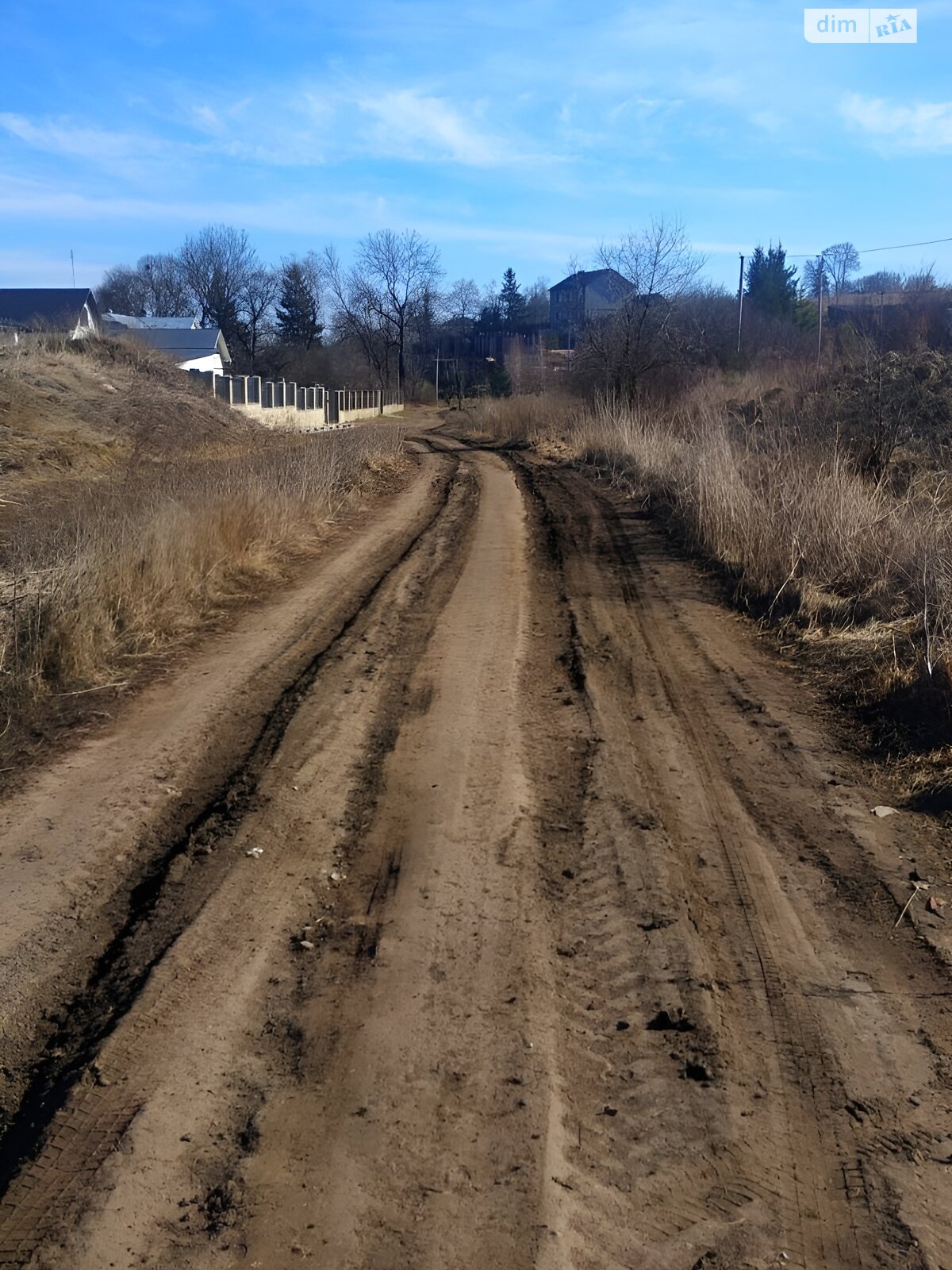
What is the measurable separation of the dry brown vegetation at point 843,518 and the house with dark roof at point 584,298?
481 inches

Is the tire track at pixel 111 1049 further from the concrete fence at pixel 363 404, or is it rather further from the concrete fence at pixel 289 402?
the concrete fence at pixel 363 404

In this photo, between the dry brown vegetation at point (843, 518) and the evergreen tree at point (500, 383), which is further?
the evergreen tree at point (500, 383)

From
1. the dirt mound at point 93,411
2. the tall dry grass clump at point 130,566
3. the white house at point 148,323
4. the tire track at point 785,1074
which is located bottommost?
the tire track at point 785,1074

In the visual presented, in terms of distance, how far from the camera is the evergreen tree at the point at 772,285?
219 ft

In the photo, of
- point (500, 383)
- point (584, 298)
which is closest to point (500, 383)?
point (500, 383)

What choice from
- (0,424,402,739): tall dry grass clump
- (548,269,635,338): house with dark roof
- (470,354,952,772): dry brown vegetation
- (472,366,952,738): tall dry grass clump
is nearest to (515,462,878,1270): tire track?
(470,354,952,772): dry brown vegetation

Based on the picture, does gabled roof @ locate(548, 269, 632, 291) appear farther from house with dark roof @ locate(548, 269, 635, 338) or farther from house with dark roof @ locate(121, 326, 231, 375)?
house with dark roof @ locate(121, 326, 231, 375)

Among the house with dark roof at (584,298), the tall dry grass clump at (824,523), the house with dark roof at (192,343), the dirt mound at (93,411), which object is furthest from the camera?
the house with dark roof at (192,343)

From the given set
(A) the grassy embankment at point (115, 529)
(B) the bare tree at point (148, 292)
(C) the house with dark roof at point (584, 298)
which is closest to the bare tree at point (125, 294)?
(B) the bare tree at point (148, 292)

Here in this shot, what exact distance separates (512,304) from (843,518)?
98427 mm

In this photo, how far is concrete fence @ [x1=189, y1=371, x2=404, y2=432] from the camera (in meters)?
38.5

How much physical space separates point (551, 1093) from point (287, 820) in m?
2.46

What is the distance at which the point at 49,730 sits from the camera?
6809mm

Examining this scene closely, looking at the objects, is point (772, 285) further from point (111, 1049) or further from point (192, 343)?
point (111, 1049)
